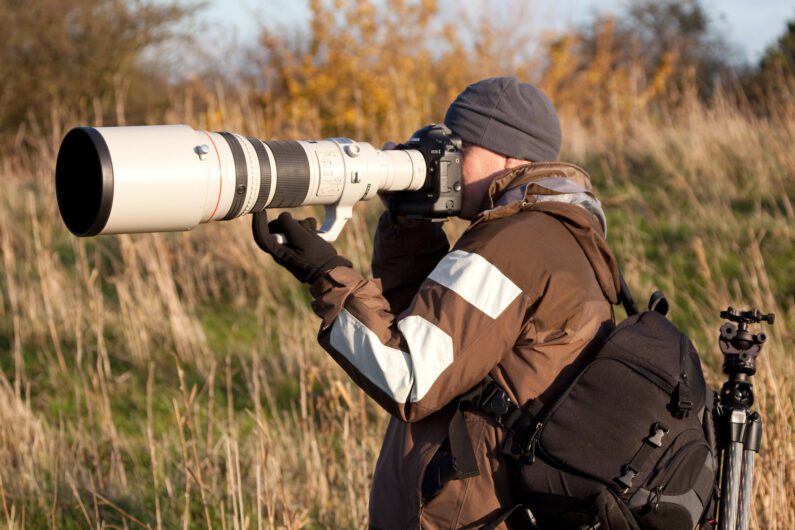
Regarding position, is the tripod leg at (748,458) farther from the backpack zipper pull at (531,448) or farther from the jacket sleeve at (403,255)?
the jacket sleeve at (403,255)

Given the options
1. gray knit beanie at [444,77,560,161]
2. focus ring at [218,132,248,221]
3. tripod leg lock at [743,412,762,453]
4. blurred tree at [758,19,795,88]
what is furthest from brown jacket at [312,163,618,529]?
blurred tree at [758,19,795,88]

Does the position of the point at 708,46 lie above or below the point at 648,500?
above

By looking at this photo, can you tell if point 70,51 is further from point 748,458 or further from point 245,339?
point 748,458

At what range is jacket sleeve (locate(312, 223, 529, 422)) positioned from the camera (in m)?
2.08

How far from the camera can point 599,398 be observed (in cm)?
213

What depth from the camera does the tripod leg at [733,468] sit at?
2195mm

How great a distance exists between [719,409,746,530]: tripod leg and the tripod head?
36 millimetres

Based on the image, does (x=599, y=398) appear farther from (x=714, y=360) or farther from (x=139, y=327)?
(x=139, y=327)

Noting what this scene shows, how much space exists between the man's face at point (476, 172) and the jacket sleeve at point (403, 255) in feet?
0.77

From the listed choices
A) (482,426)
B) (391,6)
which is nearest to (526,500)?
(482,426)

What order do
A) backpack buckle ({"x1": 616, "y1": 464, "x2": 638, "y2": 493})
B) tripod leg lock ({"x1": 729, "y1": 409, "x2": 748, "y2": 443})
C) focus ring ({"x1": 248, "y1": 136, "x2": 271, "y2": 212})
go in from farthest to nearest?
focus ring ({"x1": 248, "y1": 136, "x2": 271, "y2": 212}), tripod leg lock ({"x1": 729, "y1": 409, "x2": 748, "y2": 443}), backpack buckle ({"x1": 616, "y1": 464, "x2": 638, "y2": 493})

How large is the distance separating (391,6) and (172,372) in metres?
9.16

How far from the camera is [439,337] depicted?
81.9 inches

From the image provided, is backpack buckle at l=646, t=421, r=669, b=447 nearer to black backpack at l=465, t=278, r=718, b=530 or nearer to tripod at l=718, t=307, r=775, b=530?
black backpack at l=465, t=278, r=718, b=530
